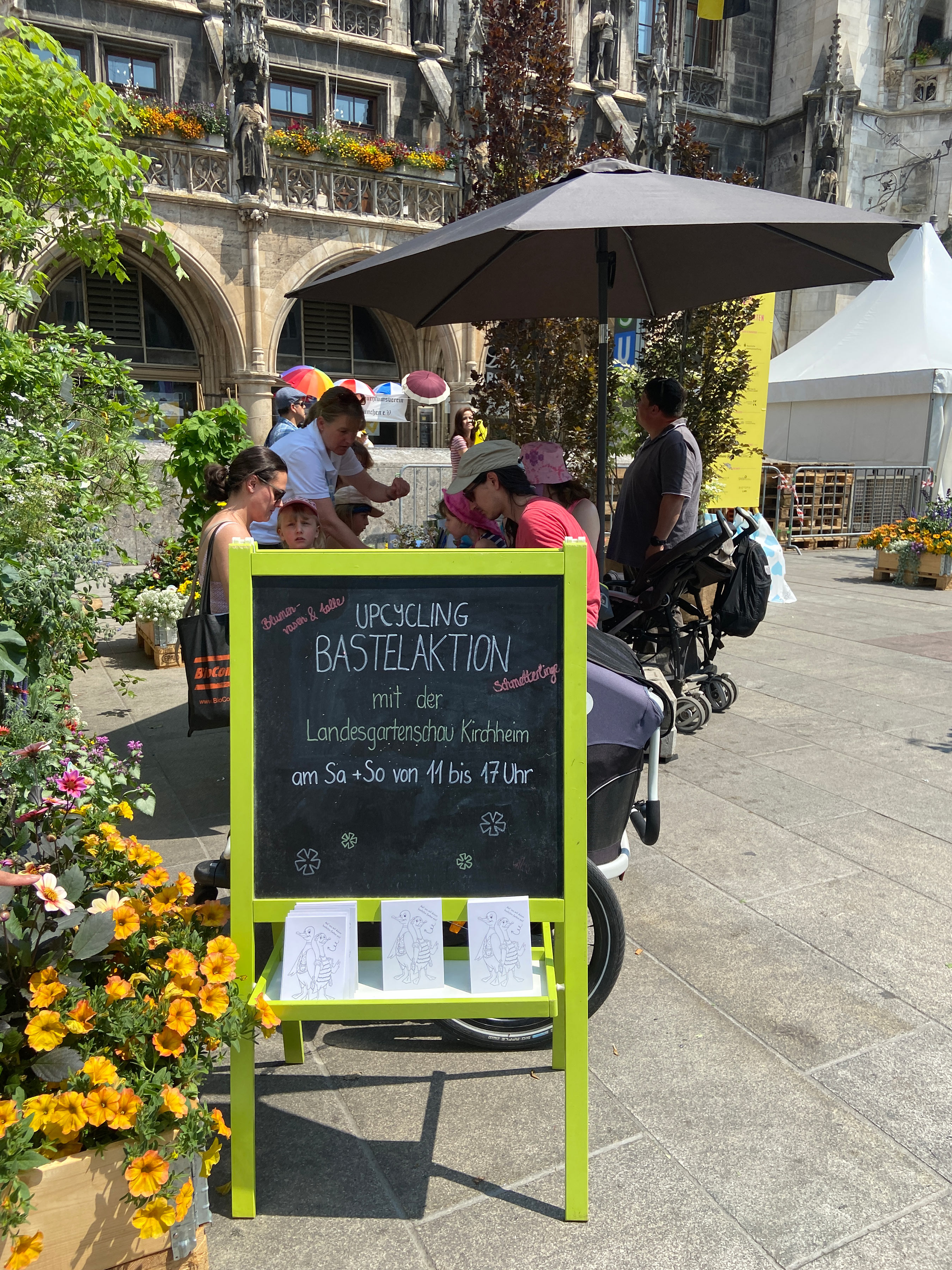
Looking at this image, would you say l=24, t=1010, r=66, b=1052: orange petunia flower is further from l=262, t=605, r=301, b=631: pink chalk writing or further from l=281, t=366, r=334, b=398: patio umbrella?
l=281, t=366, r=334, b=398: patio umbrella

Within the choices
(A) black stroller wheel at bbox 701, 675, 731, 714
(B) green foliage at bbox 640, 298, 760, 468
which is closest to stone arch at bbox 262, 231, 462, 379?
(B) green foliage at bbox 640, 298, 760, 468

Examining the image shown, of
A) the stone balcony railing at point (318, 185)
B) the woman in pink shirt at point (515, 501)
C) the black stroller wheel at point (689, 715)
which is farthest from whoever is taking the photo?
the stone balcony railing at point (318, 185)

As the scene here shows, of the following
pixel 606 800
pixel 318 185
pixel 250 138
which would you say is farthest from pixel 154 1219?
pixel 318 185

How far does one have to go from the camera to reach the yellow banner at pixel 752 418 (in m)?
10.5

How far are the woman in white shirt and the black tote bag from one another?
2.99ft

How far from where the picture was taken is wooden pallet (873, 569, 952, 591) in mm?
11781

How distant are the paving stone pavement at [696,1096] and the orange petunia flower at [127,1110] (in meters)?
0.53

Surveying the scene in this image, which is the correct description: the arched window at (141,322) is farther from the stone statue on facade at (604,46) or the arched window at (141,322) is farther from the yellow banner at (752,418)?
the yellow banner at (752,418)

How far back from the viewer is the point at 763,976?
3.18 metres

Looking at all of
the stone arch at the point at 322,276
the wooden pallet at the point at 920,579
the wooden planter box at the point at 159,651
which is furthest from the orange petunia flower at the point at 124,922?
the stone arch at the point at 322,276

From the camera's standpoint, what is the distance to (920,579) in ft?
40.0

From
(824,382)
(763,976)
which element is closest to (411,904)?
(763,976)

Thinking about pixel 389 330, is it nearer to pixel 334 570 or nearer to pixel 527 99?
pixel 527 99

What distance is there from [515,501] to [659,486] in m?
2.04
